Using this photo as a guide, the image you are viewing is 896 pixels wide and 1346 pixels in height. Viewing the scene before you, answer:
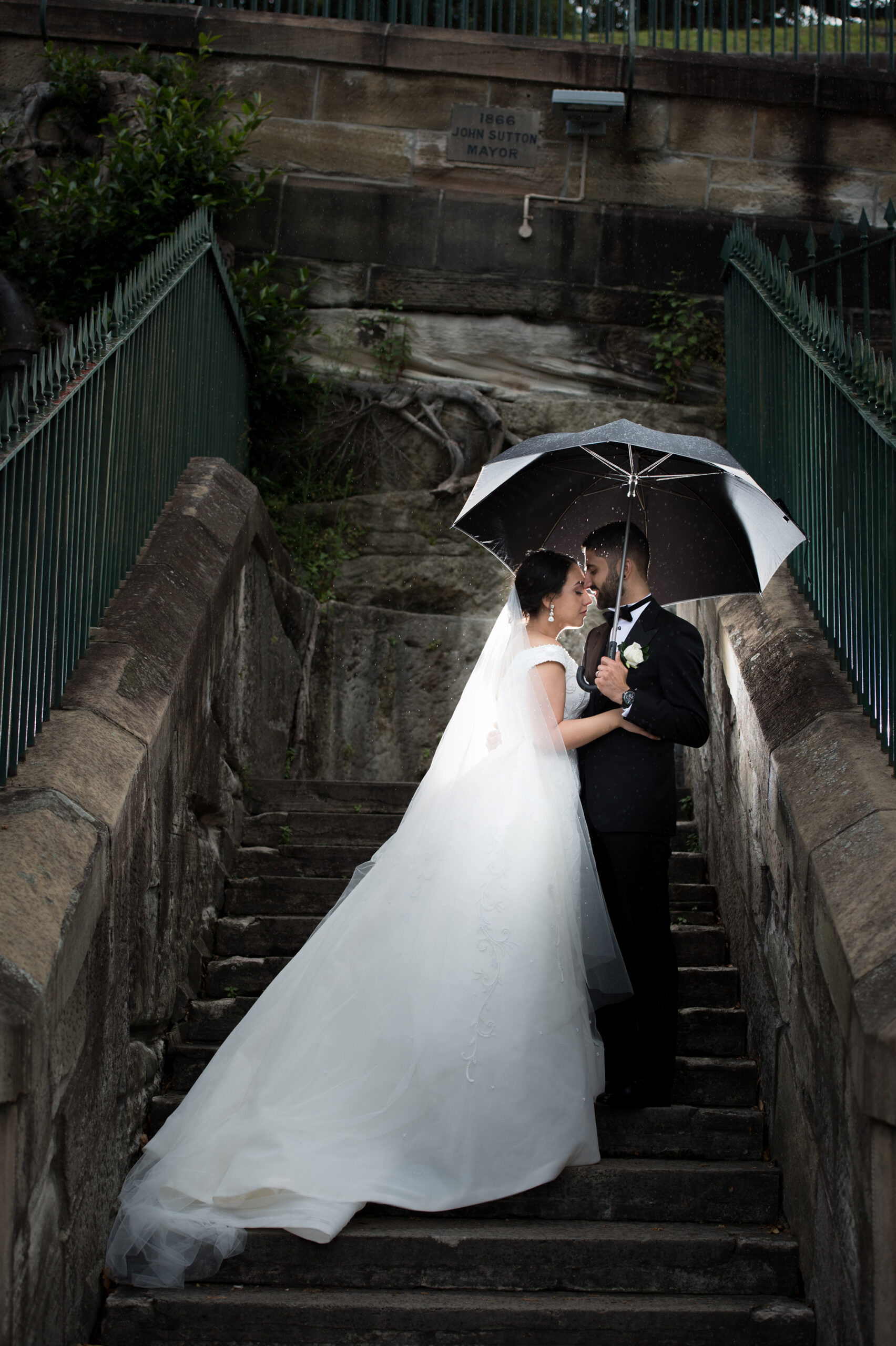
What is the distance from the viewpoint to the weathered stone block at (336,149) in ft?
24.9

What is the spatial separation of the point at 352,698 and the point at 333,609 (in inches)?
21.3

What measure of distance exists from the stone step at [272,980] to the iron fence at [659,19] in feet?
21.3

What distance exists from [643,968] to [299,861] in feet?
5.54

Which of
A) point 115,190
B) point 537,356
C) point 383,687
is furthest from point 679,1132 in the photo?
point 115,190

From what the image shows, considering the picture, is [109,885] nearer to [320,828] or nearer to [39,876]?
[39,876]

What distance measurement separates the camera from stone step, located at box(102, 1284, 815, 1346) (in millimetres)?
2705

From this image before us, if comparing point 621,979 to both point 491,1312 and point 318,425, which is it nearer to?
point 491,1312

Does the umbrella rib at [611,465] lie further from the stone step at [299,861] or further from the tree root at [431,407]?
the tree root at [431,407]

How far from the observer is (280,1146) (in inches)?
113

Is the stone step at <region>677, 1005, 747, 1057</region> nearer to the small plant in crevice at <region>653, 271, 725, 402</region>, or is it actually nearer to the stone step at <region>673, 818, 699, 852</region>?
the stone step at <region>673, 818, 699, 852</region>

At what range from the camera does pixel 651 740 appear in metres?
3.52

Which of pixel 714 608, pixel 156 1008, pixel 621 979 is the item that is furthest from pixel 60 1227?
pixel 714 608

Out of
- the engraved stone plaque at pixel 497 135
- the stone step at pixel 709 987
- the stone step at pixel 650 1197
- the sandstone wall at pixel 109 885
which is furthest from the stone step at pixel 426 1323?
the engraved stone plaque at pixel 497 135

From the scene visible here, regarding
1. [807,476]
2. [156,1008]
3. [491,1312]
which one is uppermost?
[807,476]
